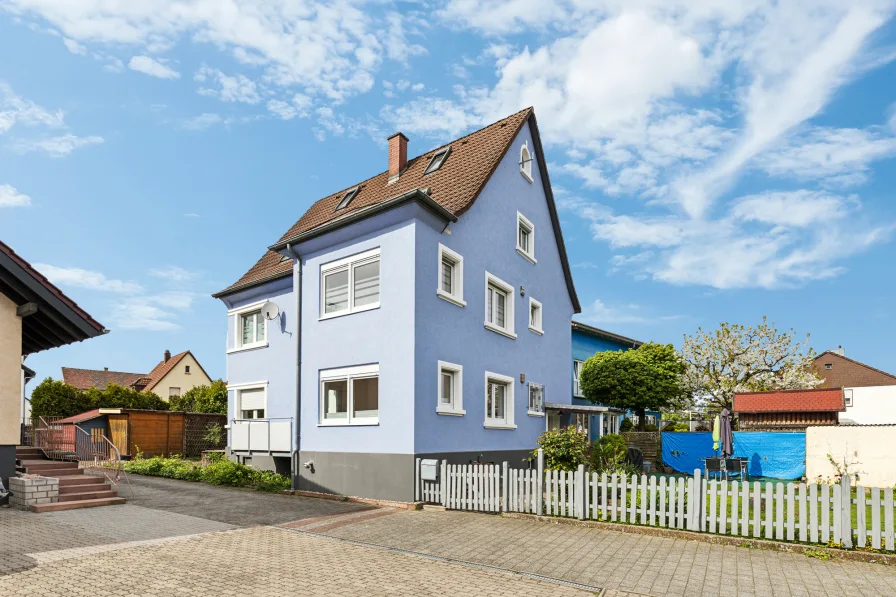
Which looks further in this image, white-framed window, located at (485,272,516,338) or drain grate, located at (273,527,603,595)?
white-framed window, located at (485,272,516,338)

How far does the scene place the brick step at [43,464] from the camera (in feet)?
45.3

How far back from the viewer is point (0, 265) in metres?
12.4

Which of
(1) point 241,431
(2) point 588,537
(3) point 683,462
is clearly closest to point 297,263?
(1) point 241,431

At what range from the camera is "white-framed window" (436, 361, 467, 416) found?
53.5ft

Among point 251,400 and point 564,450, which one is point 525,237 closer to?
point 564,450

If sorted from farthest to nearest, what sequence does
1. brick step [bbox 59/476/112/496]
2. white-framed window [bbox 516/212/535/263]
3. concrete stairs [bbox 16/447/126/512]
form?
white-framed window [bbox 516/212/535/263] → brick step [bbox 59/476/112/496] → concrete stairs [bbox 16/447/126/512]

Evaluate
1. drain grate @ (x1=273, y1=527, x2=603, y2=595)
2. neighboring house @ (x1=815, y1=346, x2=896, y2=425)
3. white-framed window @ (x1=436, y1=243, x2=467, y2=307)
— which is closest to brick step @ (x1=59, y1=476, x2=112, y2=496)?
drain grate @ (x1=273, y1=527, x2=603, y2=595)

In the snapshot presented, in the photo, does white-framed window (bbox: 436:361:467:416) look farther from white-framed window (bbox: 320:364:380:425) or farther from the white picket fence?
the white picket fence

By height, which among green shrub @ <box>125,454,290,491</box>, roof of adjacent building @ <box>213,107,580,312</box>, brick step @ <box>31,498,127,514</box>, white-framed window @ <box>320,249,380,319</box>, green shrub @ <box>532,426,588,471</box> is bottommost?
green shrub @ <box>125,454,290,491</box>

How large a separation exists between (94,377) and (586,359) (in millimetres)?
51357

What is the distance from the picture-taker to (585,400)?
32.1 metres

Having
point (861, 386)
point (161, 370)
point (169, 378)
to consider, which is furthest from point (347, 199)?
point (861, 386)

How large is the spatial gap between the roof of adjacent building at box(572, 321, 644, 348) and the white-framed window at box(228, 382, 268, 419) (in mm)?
16487

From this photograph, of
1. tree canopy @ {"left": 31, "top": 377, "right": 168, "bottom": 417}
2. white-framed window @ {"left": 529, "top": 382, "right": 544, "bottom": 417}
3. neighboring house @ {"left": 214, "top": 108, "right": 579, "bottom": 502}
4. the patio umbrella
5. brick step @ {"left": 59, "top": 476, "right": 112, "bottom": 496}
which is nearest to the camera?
brick step @ {"left": 59, "top": 476, "right": 112, "bottom": 496}
